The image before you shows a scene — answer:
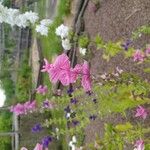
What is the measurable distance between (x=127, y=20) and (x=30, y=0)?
6.29 meters

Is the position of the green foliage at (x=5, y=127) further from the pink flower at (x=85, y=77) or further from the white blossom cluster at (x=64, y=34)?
the pink flower at (x=85, y=77)

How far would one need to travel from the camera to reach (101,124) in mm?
6844

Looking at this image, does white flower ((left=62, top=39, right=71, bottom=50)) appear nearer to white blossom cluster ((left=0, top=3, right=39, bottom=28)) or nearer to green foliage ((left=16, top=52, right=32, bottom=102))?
white blossom cluster ((left=0, top=3, right=39, bottom=28))

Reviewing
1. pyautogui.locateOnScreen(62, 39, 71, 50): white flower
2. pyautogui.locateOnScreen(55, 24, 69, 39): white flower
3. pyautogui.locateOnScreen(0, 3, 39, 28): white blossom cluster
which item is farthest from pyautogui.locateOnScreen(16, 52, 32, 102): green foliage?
pyautogui.locateOnScreen(0, 3, 39, 28): white blossom cluster

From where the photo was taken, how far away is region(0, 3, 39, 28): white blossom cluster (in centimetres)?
675

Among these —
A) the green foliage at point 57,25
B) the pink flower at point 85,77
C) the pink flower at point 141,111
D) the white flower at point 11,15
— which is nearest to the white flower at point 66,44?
the green foliage at point 57,25

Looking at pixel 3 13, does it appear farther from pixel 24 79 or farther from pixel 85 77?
pixel 24 79

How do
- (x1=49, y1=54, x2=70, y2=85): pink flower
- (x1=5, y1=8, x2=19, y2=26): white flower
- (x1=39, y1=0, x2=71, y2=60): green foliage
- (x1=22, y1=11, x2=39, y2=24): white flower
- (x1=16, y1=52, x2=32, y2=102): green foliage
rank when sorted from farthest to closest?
(x1=16, y1=52, x2=32, y2=102): green foliage → (x1=39, y1=0, x2=71, y2=60): green foliage → (x1=22, y1=11, x2=39, y2=24): white flower → (x1=5, y1=8, x2=19, y2=26): white flower → (x1=49, y1=54, x2=70, y2=85): pink flower

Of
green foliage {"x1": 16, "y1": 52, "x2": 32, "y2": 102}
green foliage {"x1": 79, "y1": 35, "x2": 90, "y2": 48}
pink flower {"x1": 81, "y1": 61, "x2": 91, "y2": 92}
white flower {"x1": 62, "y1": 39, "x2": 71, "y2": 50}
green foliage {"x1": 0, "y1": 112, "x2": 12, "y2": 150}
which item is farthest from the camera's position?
green foliage {"x1": 16, "y1": 52, "x2": 32, "y2": 102}

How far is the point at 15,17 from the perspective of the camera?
7062mm

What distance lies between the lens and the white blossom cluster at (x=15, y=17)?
6.75 metres

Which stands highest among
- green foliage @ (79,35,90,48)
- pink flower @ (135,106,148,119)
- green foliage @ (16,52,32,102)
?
green foliage @ (16,52,32,102)

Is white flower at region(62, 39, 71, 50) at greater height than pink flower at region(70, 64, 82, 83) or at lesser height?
greater

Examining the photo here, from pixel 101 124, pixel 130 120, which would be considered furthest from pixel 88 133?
pixel 130 120
